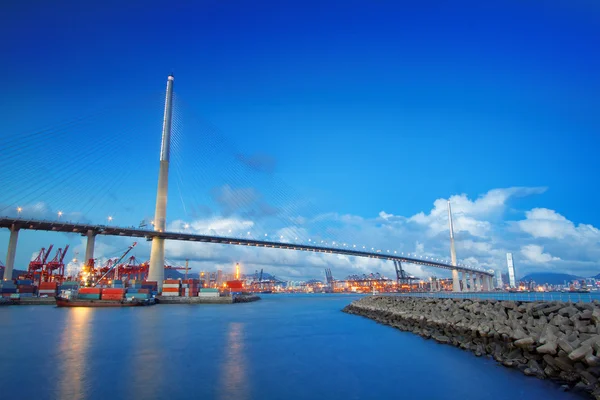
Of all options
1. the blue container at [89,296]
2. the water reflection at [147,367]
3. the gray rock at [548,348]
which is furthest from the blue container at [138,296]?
the gray rock at [548,348]

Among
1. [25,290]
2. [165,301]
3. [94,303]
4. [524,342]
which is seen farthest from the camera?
[25,290]

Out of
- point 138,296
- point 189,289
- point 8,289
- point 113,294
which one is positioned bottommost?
point 138,296

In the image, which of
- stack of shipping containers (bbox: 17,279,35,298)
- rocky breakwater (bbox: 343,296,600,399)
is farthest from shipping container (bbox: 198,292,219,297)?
rocky breakwater (bbox: 343,296,600,399)

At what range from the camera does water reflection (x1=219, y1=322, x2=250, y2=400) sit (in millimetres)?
9109

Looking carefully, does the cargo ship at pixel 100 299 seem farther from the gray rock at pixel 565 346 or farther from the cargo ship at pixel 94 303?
the gray rock at pixel 565 346

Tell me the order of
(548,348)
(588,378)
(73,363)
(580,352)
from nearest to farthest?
(588,378) → (580,352) → (548,348) → (73,363)

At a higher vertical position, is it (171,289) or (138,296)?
(171,289)

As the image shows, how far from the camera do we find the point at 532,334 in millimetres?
10797

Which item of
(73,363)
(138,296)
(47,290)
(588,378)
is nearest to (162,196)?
(138,296)

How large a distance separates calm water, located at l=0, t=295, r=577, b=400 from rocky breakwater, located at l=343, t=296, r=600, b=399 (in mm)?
530

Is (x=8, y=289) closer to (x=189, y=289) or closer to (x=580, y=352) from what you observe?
(x=189, y=289)

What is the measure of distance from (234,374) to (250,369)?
0.83 metres

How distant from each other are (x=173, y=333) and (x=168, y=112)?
38659 millimetres

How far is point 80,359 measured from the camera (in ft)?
42.9
